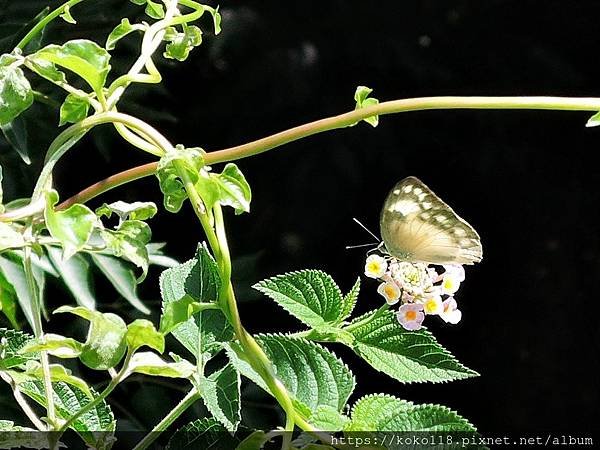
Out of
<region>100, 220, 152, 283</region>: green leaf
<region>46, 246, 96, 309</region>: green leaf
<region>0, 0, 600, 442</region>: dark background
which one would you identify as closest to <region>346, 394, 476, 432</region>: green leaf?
<region>100, 220, 152, 283</region>: green leaf

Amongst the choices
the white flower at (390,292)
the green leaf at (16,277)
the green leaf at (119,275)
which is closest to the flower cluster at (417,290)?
the white flower at (390,292)

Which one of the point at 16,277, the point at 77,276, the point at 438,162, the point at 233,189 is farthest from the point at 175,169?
the point at 438,162

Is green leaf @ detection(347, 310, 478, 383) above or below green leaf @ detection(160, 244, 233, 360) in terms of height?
below

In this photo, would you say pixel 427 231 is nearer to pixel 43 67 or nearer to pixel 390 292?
pixel 390 292

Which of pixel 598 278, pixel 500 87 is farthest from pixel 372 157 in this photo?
pixel 598 278

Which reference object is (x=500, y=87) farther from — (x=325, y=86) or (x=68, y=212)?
(x=68, y=212)

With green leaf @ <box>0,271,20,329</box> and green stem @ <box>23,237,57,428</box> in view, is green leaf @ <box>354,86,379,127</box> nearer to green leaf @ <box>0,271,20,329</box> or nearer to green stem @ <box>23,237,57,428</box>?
green stem @ <box>23,237,57,428</box>
